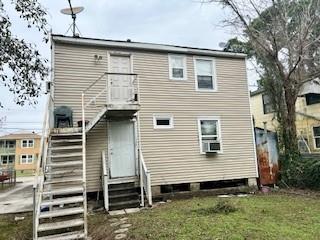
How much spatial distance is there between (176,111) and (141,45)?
290 cm

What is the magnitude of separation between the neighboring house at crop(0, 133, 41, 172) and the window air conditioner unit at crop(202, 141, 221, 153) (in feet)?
140

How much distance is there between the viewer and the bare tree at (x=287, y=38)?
1328 centimetres

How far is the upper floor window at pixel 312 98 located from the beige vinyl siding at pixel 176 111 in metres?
9.39

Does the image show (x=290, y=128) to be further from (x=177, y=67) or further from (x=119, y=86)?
(x=119, y=86)

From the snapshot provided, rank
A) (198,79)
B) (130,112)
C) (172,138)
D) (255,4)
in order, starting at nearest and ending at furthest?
(130,112) < (172,138) < (198,79) < (255,4)

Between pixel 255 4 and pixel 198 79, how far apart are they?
5.12 meters

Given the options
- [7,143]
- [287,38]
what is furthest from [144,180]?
[7,143]

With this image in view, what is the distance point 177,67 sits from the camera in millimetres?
11914

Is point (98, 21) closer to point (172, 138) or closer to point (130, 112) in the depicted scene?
point (130, 112)

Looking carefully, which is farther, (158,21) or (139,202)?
(158,21)

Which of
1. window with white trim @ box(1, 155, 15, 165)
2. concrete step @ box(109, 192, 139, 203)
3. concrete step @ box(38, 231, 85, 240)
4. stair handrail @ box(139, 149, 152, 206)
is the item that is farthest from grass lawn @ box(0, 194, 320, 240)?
window with white trim @ box(1, 155, 15, 165)

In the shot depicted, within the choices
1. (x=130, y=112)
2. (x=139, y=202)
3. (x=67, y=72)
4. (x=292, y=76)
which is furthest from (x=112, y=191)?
(x=292, y=76)

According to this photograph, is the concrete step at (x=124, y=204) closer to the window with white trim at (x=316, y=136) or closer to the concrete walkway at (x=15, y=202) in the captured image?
the concrete walkway at (x=15, y=202)

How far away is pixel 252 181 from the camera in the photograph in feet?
40.8
